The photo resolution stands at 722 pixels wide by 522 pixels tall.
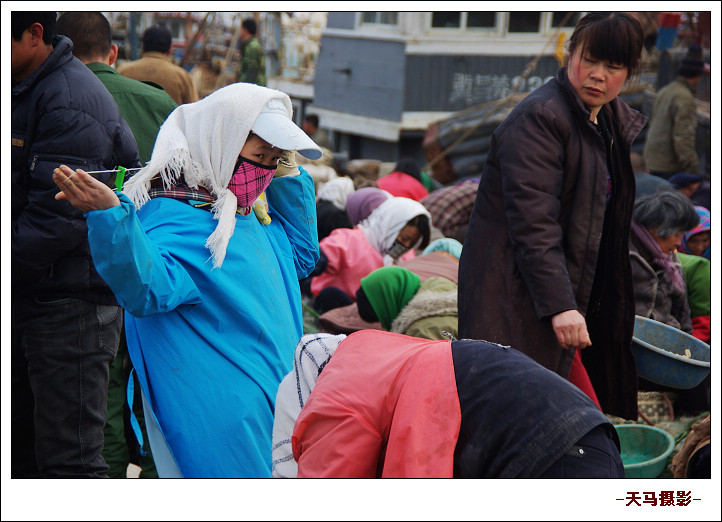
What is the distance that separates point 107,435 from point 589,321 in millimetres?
2062

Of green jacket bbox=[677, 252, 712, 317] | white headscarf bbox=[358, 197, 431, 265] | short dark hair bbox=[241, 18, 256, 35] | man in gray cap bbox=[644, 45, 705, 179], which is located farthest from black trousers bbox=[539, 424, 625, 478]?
short dark hair bbox=[241, 18, 256, 35]

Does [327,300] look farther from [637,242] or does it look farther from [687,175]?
[687,175]

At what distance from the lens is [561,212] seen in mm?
2936

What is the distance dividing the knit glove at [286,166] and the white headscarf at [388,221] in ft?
11.0

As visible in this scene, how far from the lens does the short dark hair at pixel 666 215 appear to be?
15.6 ft

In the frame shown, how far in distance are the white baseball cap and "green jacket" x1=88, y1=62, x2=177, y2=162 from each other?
1.47 m

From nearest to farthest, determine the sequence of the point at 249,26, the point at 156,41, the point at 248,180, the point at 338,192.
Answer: the point at 248,180
the point at 156,41
the point at 338,192
the point at 249,26

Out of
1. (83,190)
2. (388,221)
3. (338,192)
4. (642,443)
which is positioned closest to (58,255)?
(83,190)

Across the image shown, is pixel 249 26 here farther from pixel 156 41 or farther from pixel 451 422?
pixel 451 422

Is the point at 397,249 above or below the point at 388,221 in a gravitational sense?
below

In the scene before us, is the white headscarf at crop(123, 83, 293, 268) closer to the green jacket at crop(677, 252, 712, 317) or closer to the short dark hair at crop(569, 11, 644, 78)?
the short dark hair at crop(569, 11, 644, 78)

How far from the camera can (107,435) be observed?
3578 millimetres

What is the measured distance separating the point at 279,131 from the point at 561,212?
106 cm

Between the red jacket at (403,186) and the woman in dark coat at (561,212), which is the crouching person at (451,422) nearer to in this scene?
the woman in dark coat at (561,212)
